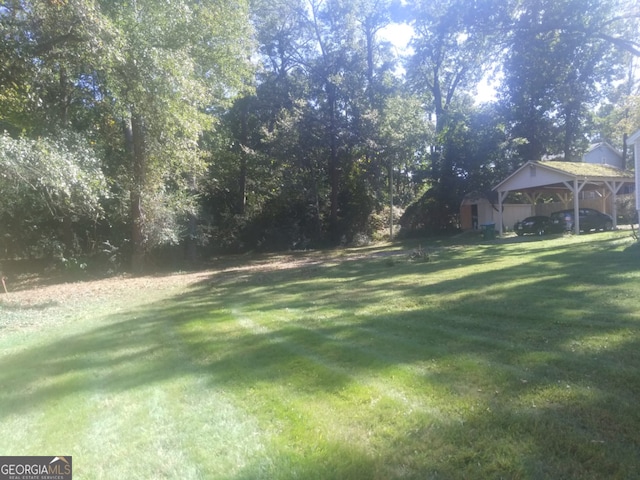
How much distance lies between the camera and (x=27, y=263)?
2188 centimetres

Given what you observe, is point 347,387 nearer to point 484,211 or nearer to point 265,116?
point 265,116

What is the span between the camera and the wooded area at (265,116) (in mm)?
13961

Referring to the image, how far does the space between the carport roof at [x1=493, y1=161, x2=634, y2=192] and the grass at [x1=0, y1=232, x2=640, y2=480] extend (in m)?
17.0

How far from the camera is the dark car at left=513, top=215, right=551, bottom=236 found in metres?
26.6

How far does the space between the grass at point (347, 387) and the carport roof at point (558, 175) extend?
17.0 m

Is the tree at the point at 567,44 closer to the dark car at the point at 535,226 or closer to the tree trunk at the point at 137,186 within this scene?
the dark car at the point at 535,226

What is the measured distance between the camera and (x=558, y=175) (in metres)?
25.4

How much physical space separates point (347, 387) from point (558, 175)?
24621 mm

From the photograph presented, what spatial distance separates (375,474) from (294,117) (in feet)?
87.4

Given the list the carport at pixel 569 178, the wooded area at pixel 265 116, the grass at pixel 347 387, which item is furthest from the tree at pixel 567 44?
the grass at pixel 347 387

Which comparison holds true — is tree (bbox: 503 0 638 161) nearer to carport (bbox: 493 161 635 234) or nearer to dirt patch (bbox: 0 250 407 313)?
carport (bbox: 493 161 635 234)

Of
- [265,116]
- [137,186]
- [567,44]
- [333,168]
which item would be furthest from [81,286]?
[567,44]

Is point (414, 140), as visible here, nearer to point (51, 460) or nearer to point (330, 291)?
point (330, 291)

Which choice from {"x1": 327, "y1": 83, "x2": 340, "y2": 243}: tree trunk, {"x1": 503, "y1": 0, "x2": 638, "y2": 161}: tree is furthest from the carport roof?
{"x1": 327, "y1": 83, "x2": 340, "y2": 243}: tree trunk
